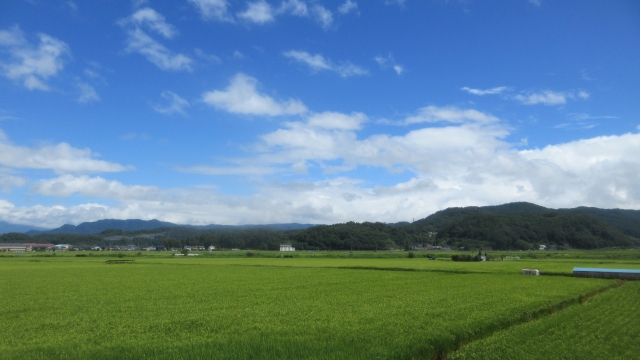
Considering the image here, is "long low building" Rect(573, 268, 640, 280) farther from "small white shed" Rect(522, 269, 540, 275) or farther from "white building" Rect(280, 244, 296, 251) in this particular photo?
"white building" Rect(280, 244, 296, 251)

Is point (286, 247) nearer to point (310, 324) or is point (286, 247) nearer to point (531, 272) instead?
point (531, 272)

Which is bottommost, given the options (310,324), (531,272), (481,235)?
(531,272)

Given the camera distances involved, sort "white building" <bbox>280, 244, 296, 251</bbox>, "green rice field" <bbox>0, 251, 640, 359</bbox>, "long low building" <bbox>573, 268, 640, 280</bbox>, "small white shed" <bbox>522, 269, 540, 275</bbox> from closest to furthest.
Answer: "green rice field" <bbox>0, 251, 640, 359</bbox>, "long low building" <bbox>573, 268, 640, 280</bbox>, "small white shed" <bbox>522, 269, 540, 275</bbox>, "white building" <bbox>280, 244, 296, 251</bbox>

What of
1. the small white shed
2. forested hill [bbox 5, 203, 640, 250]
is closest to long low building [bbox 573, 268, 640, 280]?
the small white shed

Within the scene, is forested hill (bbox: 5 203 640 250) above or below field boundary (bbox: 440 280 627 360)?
above

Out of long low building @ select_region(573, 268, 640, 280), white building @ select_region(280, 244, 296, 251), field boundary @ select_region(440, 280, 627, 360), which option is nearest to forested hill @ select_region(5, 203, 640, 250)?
white building @ select_region(280, 244, 296, 251)

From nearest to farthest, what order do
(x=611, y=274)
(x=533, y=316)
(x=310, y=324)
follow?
(x=310, y=324) → (x=533, y=316) → (x=611, y=274)

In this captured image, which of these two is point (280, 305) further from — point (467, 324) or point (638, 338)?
point (638, 338)

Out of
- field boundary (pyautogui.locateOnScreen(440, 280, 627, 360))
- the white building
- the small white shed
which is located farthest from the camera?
the white building

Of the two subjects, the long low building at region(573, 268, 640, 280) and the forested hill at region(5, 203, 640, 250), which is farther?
the forested hill at region(5, 203, 640, 250)

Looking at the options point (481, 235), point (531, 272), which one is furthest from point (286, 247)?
point (531, 272)

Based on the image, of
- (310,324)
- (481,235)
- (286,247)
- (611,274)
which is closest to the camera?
(310,324)

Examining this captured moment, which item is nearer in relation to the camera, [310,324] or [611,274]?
[310,324]

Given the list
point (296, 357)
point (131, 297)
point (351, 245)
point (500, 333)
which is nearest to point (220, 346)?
point (296, 357)
